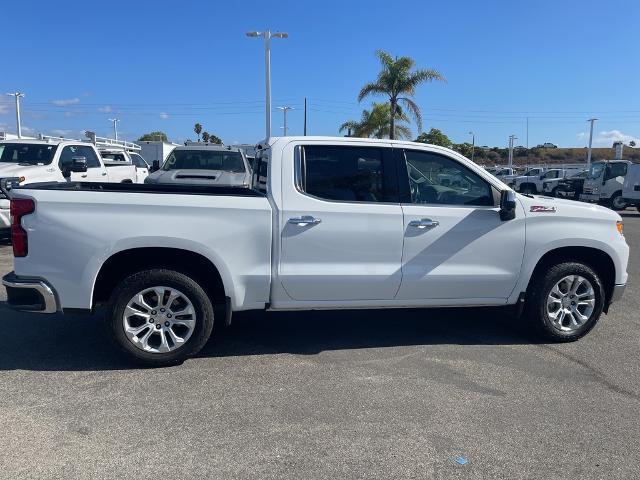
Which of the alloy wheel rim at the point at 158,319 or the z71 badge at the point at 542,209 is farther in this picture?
the z71 badge at the point at 542,209

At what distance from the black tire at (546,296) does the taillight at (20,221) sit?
14.4 ft

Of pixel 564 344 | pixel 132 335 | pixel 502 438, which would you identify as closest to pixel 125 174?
pixel 132 335

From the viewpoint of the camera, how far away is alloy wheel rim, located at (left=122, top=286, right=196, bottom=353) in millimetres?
4582

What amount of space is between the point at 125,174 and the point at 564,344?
12838mm

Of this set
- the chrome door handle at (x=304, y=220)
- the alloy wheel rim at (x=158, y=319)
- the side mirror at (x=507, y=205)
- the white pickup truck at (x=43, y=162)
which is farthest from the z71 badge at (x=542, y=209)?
the white pickup truck at (x=43, y=162)

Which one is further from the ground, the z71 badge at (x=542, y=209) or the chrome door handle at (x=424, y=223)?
the z71 badge at (x=542, y=209)

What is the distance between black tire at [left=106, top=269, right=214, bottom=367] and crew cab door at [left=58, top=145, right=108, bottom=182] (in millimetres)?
8087

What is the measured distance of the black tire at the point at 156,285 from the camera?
4520 millimetres

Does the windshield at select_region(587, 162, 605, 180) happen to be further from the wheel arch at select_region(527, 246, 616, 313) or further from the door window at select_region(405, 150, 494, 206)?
the door window at select_region(405, 150, 494, 206)

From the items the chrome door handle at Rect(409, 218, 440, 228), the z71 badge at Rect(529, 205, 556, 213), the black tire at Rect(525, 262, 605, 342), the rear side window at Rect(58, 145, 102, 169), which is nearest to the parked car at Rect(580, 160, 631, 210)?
the black tire at Rect(525, 262, 605, 342)

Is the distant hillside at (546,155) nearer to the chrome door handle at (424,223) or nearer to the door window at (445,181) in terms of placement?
the door window at (445,181)

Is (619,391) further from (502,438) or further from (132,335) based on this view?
(132,335)

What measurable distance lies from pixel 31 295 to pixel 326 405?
8.01 ft

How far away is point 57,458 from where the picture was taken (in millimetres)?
3291
